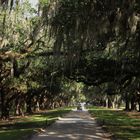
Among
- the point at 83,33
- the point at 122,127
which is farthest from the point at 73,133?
the point at 83,33

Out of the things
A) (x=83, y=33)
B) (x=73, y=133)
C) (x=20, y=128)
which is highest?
(x=83, y=33)

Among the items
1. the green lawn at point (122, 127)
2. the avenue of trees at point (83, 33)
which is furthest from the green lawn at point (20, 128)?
the green lawn at point (122, 127)

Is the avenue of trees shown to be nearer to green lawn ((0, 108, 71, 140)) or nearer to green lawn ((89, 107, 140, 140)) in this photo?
green lawn ((89, 107, 140, 140))

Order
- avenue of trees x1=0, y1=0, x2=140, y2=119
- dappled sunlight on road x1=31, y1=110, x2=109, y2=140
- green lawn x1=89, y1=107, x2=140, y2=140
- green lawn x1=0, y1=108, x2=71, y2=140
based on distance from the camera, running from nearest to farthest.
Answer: avenue of trees x1=0, y1=0, x2=140, y2=119 < dappled sunlight on road x1=31, y1=110, x2=109, y2=140 < green lawn x1=0, y1=108, x2=71, y2=140 < green lawn x1=89, y1=107, x2=140, y2=140

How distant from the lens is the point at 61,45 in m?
18.5

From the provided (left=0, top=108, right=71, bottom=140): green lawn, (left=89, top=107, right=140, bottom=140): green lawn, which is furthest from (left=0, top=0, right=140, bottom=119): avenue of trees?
(left=0, top=108, right=71, bottom=140): green lawn

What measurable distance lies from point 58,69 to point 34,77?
27.1 feet

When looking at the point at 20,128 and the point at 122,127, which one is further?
the point at 122,127

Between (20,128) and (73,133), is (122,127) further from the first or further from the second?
(73,133)

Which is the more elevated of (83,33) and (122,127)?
(83,33)

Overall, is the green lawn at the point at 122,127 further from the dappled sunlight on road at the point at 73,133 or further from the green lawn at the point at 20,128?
the green lawn at the point at 20,128

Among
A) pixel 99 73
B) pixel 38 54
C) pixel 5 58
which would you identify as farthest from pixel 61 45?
pixel 99 73

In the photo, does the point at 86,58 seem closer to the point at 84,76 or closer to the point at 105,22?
the point at 84,76

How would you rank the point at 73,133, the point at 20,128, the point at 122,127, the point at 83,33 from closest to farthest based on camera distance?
the point at 83,33 < the point at 73,133 < the point at 20,128 < the point at 122,127
